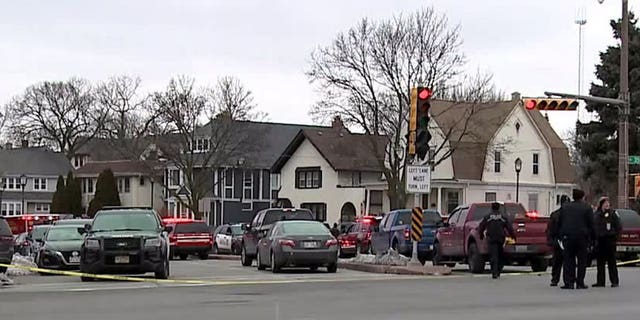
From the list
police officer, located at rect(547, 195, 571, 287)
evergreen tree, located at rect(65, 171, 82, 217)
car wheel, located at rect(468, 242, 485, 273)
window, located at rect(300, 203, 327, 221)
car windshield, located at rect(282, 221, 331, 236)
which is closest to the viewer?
police officer, located at rect(547, 195, 571, 287)

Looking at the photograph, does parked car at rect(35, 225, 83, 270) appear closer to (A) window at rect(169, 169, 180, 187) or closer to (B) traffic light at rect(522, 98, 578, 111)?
(B) traffic light at rect(522, 98, 578, 111)

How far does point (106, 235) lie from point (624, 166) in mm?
17422

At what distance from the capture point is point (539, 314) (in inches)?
602

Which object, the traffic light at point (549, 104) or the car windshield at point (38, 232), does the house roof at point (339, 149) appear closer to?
the car windshield at point (38, 232)

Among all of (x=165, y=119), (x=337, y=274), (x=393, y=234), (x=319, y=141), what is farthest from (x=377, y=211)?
(x=337, y=274)

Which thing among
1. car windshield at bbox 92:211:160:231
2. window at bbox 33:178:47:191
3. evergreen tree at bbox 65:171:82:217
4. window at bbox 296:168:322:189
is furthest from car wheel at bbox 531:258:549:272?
window at bbox 33:178:47:191

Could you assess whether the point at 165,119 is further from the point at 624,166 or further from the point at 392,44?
the point at 624,166

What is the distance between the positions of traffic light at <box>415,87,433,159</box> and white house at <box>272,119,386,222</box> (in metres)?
46.8

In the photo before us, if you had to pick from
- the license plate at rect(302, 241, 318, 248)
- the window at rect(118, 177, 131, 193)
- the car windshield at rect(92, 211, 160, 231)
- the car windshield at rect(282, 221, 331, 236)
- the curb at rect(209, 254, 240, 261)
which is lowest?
the curb at rect(209, 254, 240, 261)

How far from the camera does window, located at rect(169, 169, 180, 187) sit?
90412 mm

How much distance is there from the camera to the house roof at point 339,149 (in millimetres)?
70375

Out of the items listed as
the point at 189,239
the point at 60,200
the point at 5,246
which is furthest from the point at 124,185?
the point at 5,246

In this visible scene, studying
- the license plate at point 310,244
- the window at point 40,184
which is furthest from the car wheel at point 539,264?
the window at point 40,184

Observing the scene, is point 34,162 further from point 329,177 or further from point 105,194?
point 329,177
